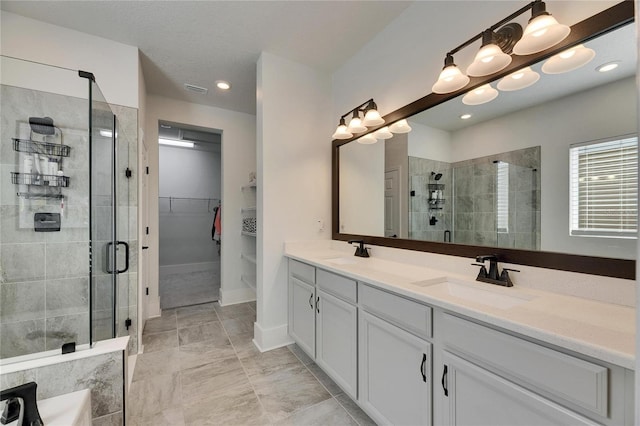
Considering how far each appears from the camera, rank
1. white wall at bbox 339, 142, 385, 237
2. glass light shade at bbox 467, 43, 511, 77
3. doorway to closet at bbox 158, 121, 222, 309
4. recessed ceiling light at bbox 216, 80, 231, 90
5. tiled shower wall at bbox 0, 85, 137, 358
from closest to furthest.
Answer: glass light shade at bbox 467, 43, 511, 77
tiled shower wall at bbox 0, 85, 137, 358
white wall at bbox 339, 142, 385, 237
recessed ceiling light at bbox 216, 80, 231, 90
doorway to closet at bbox 158, 121, 222, 309

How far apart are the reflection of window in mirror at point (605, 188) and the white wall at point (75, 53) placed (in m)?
3.30

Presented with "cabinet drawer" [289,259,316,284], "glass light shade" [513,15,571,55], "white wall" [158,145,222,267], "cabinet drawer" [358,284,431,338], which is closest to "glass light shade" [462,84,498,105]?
"glass light shade" [513,15,571,55]

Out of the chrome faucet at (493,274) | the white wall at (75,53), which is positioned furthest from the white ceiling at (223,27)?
the chrome faucet at (493,274)

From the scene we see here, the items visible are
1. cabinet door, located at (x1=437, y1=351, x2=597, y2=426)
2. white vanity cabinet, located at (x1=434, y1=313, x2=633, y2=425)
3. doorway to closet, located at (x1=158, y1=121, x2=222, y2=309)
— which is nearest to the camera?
white vanity cabinet, located at (x1=434, y1=313, x2=633, y2=425)

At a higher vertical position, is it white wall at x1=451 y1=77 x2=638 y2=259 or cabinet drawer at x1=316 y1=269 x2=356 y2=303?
white wall at x1=451 y1=77 x2=638 y2=259

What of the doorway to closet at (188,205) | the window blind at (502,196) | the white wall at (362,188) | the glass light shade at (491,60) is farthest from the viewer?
the doorway to closet at (188,205)

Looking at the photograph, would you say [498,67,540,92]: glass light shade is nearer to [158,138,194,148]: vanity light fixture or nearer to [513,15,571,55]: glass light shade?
[513,15,571,55]: glass light shade

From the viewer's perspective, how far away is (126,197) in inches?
97.2

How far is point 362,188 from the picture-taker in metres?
2.57

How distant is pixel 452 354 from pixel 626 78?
4.42ft

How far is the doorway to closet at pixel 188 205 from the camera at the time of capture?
552 cm

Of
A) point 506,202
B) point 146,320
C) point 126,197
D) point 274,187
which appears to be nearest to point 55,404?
point 126,197

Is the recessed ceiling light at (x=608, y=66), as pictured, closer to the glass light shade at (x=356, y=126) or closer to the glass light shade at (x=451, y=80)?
the glass light shade at (x=451, y=80)

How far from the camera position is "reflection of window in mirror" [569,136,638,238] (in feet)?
3.42
